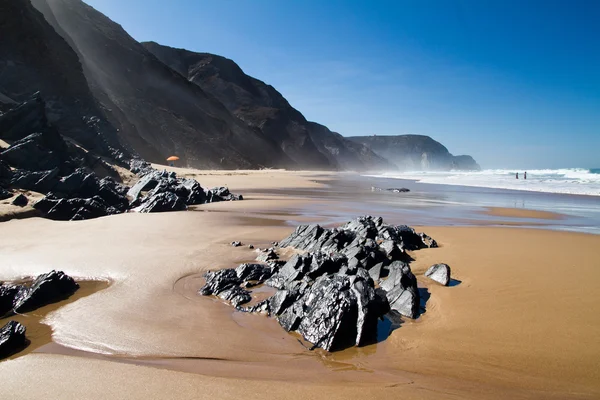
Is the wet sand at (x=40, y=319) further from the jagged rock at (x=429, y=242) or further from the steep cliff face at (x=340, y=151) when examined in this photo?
the steep cliff face at (x=340, y=151)

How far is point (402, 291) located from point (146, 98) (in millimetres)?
67177

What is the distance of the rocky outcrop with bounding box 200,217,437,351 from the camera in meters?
3.69

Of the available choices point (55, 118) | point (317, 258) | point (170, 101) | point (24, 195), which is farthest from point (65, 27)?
point (317, 258)

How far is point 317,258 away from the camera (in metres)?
5.50

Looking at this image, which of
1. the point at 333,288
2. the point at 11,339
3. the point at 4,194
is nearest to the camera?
the point at 11,339

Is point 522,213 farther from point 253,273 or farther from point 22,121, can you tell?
point 22,121

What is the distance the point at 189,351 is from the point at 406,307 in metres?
2.68

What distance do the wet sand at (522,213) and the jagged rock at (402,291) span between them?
10127 millimetres

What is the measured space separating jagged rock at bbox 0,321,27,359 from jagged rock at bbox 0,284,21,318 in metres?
1.07

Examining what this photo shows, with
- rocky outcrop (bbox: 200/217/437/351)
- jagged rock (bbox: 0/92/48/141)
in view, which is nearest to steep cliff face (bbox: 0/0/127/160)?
jagged rock (bbox: 0/92/48/141)

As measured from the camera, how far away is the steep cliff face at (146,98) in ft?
168

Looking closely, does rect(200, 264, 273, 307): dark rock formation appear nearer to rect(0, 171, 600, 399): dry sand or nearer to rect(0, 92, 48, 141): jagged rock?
rect(0, 171, 600, 399): dry sand

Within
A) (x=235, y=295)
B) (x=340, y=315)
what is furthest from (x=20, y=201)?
(x=340, y=315)

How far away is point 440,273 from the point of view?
5.56 m
